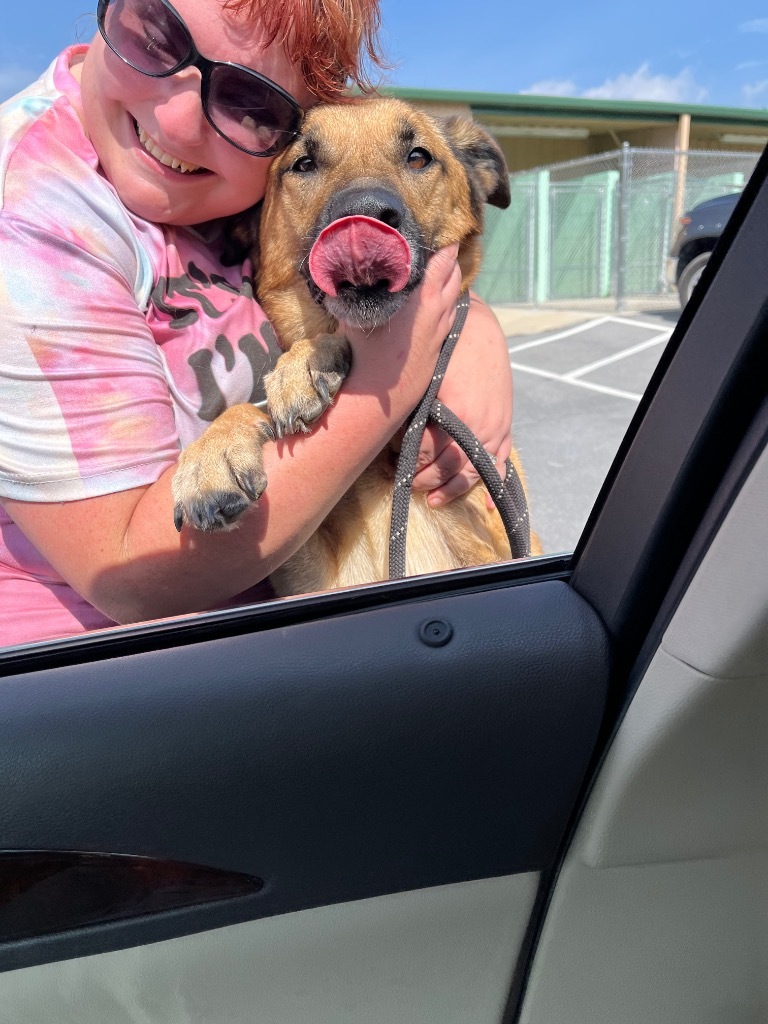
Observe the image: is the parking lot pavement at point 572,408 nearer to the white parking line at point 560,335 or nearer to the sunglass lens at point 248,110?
the white parking line at point 560,335

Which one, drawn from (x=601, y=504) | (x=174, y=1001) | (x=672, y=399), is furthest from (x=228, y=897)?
(x=672, y=399)

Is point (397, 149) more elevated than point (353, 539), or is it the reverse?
point (397, 149)

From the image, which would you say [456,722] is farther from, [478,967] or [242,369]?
[242,369]

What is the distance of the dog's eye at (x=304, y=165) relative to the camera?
1.99 m

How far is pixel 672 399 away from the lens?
987 millimetres

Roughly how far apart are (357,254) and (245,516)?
48cm

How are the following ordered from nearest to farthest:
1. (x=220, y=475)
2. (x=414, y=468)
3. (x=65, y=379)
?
1. (x=65, y=379)
2. (x=220, y=475)
3. (x=414, y=468)

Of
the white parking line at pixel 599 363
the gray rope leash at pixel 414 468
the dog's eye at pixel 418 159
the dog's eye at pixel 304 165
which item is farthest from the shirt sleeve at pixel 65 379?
the white parking line at pixel 599 363

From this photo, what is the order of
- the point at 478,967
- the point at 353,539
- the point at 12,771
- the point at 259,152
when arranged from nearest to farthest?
1. the point at 12,771
2. the point at 478,967
3. the point at 259,152
4. the point at 353,539

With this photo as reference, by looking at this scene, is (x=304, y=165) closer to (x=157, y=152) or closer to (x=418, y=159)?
(x=418, y=159)

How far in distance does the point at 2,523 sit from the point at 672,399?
1100mm

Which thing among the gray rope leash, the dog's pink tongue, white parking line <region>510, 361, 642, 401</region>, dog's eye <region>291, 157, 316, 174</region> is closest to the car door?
the gray rope leash

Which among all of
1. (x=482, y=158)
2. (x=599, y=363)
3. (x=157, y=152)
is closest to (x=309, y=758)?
(x=157, y=152)

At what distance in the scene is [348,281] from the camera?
4.65 ft
